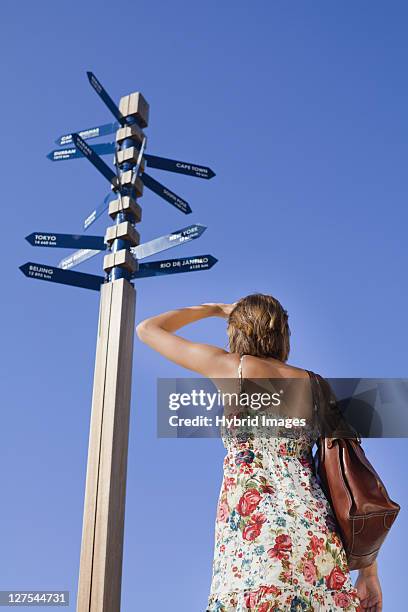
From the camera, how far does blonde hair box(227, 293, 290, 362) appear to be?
2594 mm

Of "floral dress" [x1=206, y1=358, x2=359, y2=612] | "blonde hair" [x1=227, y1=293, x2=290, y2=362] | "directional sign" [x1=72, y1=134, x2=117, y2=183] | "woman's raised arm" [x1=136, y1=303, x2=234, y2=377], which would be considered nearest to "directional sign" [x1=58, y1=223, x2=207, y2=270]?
Result: "directional sign" [x1=72, y1=134, x2=117, y2=183]

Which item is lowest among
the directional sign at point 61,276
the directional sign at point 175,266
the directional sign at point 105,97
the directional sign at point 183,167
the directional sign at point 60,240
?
the directional sign at point 61,276

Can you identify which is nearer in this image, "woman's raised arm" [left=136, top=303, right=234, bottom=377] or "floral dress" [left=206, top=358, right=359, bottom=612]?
"floral dress" [left=206, top=358, right=359, bottom=612]

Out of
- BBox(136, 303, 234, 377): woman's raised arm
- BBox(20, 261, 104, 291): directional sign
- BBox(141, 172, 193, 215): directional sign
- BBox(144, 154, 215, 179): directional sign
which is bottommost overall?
BBox(136, 303, 234, 377): woman's raised arm

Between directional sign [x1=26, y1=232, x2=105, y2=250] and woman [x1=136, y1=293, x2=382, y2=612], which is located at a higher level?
directional sign [x1=26, y1=232, x2=105, y2=250]

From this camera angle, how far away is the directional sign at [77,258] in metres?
4.00

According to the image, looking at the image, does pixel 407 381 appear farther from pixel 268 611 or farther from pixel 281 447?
pixel 268 611

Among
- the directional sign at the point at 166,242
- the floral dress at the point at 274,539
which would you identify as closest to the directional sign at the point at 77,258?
the directional sign at the point at 166,242

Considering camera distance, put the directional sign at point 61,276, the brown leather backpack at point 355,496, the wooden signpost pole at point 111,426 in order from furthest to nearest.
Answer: the directional sign at point 61,276 → the wooden signpost pole at point 111,426 → the brown leather backpack at point 355,496

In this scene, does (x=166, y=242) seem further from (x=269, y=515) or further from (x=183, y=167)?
(x=269, y=515)

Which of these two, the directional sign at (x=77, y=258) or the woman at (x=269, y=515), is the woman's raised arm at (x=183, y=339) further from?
the directional sign at (x=77, y=258)

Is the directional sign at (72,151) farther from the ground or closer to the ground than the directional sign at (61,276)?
farther from the ground

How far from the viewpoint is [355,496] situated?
2.30 metres

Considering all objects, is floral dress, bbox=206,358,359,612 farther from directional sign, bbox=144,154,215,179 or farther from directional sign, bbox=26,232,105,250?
directional sign, bbox=144,154,215,179
